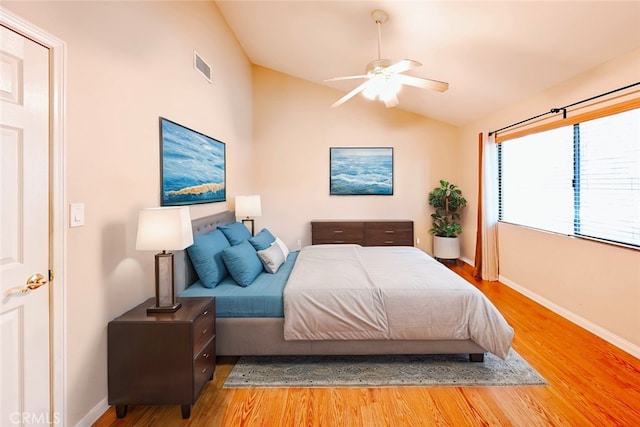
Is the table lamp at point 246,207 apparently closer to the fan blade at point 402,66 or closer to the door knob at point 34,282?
the fan blade at point 402,66

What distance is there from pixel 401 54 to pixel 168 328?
11.9 ft

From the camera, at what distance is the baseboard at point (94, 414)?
1.62m

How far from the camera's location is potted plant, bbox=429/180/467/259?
509 cm

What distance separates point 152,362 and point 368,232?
385cm

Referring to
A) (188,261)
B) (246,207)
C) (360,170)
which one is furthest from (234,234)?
(360,170)

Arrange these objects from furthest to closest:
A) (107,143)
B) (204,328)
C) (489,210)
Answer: (489,210) → (204,328) → (107,143)

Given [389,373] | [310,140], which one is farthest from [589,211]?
[310,140]

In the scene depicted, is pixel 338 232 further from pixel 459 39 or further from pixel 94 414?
pixel 94 414

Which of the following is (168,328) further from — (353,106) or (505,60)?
(353,106)

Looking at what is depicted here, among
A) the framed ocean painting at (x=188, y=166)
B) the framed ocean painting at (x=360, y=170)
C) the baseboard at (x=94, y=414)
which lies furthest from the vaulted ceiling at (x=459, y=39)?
the baseboard at (x=94, y=414)

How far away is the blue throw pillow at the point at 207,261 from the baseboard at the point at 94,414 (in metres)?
0.94

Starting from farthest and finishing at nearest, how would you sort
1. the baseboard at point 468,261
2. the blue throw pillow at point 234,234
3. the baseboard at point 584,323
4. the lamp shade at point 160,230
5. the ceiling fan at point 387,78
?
the baseboard at point 468,261 → the blue throw pillow at point 234,234 → the ceiling fan at point 387,78 → the baseboard at point 584,323 → the lamp shade at point 160,230

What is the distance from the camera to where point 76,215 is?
158 cm

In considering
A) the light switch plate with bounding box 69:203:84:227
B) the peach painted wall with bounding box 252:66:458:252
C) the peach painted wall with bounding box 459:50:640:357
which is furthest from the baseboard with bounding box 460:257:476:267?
the light switch plate with bounding box 69:203:84:227
